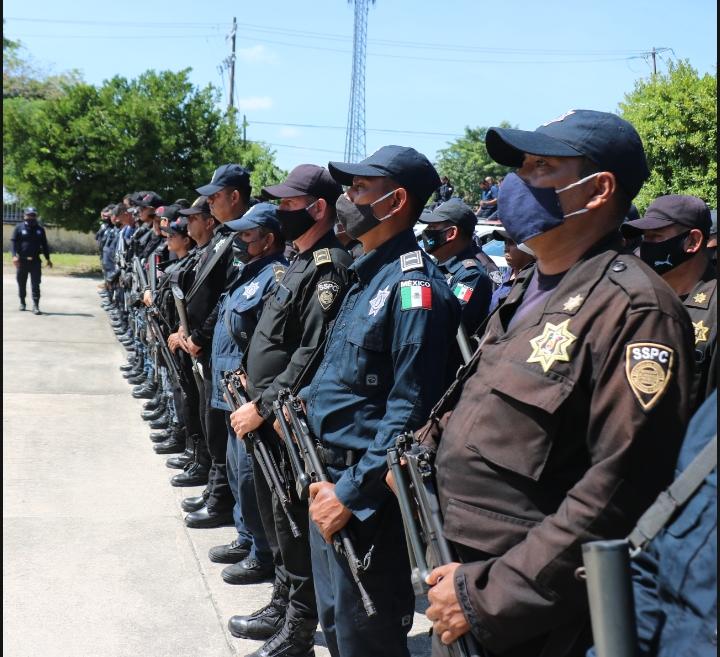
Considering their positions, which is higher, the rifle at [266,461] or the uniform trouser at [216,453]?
the rifle at [266,461]

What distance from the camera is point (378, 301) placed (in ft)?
9.89

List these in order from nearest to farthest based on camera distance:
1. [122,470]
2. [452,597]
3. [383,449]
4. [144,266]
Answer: [452,597]
[383,449]
[122,470]
[144,266]

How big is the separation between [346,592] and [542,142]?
5.66 ft

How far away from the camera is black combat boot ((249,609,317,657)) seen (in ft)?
12.5

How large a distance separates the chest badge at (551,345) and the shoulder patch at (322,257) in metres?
2.00

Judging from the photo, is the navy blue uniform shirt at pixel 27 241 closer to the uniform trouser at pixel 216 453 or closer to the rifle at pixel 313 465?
the uniform trouser at pixel 216 453

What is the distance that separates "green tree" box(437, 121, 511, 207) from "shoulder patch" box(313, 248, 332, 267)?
44.4m

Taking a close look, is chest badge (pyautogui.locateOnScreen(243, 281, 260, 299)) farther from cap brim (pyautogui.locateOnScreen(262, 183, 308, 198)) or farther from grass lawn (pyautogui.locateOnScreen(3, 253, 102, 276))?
grass lawn (pyautogui.locateOnScreen(3, 253, 102, 276))

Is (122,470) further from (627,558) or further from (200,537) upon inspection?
(627,558)

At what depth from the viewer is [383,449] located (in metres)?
2.84

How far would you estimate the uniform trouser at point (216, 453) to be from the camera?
5.62 meters

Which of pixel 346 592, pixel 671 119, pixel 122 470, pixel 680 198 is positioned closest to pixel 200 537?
pixel 122 470

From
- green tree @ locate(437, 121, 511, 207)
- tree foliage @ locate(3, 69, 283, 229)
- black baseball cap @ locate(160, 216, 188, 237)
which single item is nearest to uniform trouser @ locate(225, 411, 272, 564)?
black baseball cap @ locate(160, 216, 188, 237)

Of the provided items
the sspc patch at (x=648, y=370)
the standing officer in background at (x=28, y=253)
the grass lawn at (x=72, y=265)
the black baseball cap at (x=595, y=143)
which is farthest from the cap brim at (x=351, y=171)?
the grass lawn at (x=72, y=265)
